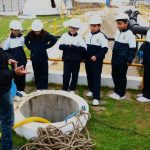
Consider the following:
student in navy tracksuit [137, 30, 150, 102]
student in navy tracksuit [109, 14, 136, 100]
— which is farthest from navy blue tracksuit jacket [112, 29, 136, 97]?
student in navy tracksuit [137, 30, 150, 102]

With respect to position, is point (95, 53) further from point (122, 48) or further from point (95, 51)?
point (122, 48)

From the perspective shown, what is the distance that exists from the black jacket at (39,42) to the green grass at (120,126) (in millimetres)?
1352

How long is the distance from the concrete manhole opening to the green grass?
1.53 feet

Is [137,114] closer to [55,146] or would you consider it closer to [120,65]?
[120,65]

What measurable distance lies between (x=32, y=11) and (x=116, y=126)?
25840 millimetres

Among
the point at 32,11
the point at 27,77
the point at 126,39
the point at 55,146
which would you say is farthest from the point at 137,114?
the point at 32,11

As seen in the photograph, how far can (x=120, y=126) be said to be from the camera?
562cm

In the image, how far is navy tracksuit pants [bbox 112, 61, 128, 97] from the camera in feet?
21.1

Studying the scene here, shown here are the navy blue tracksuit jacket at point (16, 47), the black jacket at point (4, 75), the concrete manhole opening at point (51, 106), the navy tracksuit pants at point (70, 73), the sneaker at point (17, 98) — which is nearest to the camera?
the black jacket at point (4, 75)

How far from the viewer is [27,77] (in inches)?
306

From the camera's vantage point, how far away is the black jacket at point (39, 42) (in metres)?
6.39

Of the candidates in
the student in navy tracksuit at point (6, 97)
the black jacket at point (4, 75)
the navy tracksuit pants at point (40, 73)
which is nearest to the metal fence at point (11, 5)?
the navy tracksuit pants at point (40, 73)

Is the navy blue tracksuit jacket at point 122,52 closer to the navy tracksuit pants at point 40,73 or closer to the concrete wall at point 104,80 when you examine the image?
the concrete wall at point 104,80

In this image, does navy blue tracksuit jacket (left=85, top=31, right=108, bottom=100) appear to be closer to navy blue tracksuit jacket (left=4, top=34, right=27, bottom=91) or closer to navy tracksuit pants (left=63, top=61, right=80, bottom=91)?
navy tracksuit pants (left=63, top=61, right=80, bottom=91)
